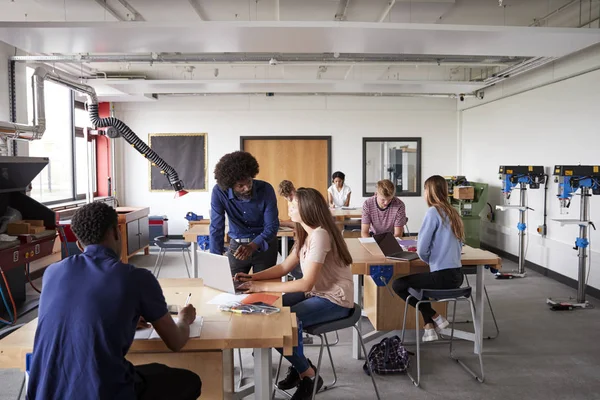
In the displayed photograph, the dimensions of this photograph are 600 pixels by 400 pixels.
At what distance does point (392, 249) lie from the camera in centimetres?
392

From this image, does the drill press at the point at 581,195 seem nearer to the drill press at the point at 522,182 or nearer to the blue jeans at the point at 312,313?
the drill press at the point at 522,182

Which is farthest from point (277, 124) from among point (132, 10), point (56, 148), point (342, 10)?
point (132, 10)

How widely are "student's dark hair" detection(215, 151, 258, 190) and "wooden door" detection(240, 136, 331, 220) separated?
6260 mm

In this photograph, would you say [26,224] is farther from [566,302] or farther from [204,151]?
[566,302]

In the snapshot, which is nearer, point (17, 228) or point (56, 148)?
point (17, 228)

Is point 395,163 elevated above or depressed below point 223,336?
above

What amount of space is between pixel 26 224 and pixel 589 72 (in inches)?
257

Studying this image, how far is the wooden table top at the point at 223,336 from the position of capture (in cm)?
197

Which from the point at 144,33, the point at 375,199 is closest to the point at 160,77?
the point at 144,33

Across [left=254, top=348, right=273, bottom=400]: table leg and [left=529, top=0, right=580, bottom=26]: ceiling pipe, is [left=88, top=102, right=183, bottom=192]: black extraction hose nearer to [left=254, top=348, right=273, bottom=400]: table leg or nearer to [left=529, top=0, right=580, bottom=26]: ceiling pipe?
[left=254, top=348, right=273, bottom=400]: table leg

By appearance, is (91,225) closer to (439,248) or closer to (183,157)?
(439,248)

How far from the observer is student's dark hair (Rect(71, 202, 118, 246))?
5.79 feet

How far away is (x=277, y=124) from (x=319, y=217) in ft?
23.0

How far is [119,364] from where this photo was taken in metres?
1.66
